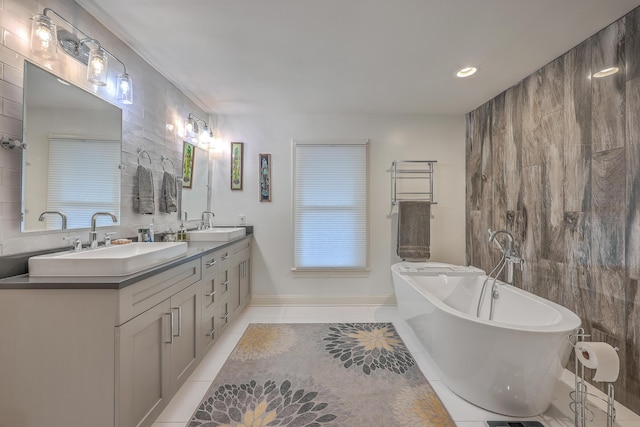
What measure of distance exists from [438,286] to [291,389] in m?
1.62

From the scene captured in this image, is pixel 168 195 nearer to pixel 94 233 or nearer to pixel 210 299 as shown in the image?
pixel 94 233

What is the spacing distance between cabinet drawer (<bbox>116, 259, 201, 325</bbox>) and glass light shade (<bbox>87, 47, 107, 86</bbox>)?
1.22 metres

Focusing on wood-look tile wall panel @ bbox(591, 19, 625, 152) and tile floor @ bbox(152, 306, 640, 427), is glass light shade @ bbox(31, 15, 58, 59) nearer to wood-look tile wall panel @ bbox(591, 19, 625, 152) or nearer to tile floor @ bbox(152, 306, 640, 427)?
tile floor @ bbox(152, 306, 640, 427)

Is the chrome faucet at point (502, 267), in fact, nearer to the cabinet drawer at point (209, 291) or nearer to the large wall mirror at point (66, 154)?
the cabinet drawer at point (209, 291)

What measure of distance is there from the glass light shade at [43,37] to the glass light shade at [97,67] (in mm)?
193

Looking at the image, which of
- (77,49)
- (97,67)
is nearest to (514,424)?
(97,67)

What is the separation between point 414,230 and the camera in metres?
3.16

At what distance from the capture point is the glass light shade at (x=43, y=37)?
1336 mm

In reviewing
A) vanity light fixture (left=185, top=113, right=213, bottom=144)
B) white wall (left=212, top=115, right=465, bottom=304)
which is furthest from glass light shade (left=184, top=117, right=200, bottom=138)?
white wall (left=212, top=115, right=465, bottom=304)

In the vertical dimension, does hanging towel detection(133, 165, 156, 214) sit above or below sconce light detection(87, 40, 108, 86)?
below

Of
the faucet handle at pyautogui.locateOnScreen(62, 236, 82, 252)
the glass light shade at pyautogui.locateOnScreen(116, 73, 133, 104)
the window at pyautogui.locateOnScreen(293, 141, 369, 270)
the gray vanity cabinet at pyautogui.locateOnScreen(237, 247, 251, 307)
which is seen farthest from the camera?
the window at pyautogui.locateOnScreen(293, 141, 369, 270)

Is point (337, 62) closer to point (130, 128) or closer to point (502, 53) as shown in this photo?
point (502, 53)

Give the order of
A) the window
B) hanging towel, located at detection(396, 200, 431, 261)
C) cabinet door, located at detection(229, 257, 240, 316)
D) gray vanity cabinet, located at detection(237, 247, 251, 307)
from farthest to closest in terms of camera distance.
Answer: the window < hanging towel, located at detection(396, 200, 431, 261) < gray vanity cabinet, located at detection(237, 247, 251, 307) < cabinet door, located at detection(229, 257, 240, 316)

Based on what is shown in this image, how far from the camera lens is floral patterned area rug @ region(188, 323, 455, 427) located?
1.57 meters
